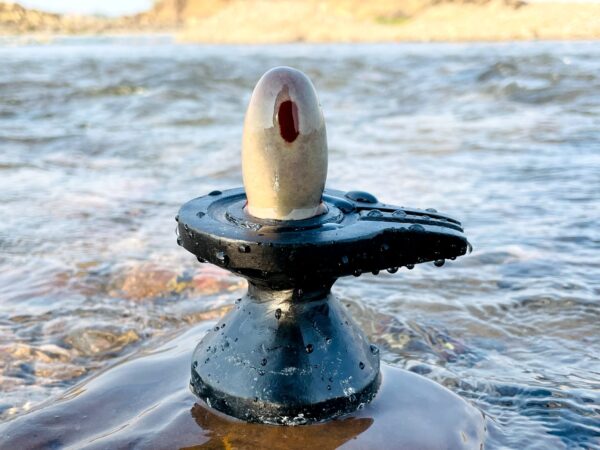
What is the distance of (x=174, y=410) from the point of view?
1716mm

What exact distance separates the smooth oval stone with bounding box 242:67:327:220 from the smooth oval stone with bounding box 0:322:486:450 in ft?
1.72

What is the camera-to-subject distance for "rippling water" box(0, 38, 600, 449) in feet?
7.91

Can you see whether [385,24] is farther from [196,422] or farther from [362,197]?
[196,422]

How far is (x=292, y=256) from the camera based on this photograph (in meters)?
1.47

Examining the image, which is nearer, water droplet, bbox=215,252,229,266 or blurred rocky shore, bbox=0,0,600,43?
water droplet, bbox=215,252,229,266

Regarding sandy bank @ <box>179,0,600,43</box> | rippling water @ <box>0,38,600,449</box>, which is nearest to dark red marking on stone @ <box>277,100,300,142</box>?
rippling water @ <box>0,38,600,449</box>

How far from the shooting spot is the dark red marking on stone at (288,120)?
5.14 feet

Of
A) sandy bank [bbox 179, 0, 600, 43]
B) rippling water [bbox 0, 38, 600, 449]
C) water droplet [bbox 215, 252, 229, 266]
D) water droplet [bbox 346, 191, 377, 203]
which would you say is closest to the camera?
water droplet [bbox 215, 252, 229, 266]

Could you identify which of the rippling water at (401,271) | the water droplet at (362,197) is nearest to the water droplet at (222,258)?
the water droplet at (362,197)

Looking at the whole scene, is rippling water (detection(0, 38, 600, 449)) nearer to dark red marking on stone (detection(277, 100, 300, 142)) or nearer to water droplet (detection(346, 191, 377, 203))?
water droplet (detection(346, 191, 377, 203))

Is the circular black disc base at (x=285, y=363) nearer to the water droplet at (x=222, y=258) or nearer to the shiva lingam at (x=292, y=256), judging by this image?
the shiva lingam at (x=292, y=256)

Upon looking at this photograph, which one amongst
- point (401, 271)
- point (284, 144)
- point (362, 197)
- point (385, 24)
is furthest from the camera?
point (385, 24)

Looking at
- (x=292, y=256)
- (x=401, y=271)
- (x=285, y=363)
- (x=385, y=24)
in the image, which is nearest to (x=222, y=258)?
(x=292, y=256)

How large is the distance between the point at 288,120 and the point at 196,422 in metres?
0.78
